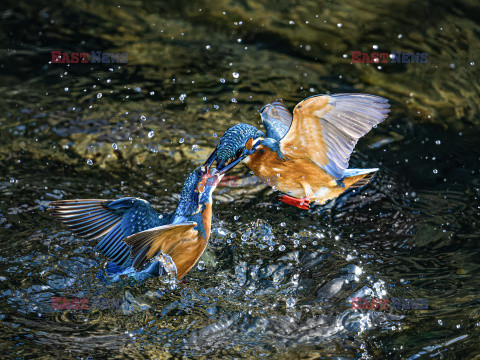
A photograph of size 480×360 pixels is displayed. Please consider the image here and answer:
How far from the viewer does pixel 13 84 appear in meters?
6.12

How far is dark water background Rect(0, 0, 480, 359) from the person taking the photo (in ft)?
11.5

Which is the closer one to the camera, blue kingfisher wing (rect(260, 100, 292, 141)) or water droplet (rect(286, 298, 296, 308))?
water droplet (rect(286, 298, 296, 308))

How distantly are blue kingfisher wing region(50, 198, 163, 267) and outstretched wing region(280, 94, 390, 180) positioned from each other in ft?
3.28

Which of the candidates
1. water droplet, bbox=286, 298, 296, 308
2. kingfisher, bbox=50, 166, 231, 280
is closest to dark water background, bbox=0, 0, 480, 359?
water droplet, bbox=286, 298, 296, 308

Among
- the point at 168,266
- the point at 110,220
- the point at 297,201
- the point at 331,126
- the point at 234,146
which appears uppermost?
the point at 331,126

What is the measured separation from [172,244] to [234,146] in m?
0.71

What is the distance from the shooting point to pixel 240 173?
5.21 metres

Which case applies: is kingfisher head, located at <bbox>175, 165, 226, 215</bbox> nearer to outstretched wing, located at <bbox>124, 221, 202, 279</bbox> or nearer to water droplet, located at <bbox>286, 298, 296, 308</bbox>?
outstretched wing, located at <bbox>124, 221, 202, 279</bbox>

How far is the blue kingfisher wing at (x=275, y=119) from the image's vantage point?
3911 millimetres

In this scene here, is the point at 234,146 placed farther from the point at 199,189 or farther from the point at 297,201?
the point at 297,201

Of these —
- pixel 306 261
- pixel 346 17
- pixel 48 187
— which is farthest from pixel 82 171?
pixel 346 17

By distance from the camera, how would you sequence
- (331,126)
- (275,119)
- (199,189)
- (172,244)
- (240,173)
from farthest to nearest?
(240,173) → (275,119) → (199,189) → (331,126) → (172,244)

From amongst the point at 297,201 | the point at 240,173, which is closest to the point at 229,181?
the point at 240,173

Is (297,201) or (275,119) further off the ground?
(275,119)
